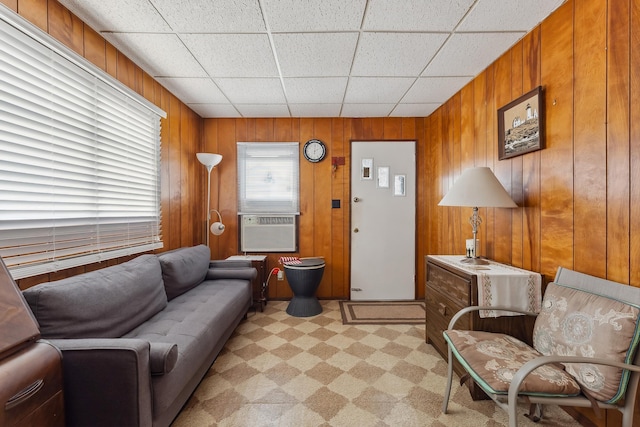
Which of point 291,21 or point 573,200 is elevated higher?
point 291,21

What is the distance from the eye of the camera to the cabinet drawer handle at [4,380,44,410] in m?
0.90

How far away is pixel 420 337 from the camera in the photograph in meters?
2.68

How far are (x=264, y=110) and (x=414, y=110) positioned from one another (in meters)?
1.87

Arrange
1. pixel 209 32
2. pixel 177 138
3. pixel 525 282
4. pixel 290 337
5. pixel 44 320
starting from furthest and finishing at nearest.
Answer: pixel 177 138 < pixel 290 337 < pixel 209 32 < pixel 525 282 < pixel 44 320

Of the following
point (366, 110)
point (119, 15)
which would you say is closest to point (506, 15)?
point (366, 110)

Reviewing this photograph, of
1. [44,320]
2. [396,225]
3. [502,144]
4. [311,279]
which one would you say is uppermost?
[502,144]

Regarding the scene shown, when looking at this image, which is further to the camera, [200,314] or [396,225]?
[396,225]

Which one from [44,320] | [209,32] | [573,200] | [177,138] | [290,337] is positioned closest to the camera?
[44,320]

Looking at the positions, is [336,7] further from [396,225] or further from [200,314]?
[396,225]

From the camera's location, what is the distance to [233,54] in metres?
2.23

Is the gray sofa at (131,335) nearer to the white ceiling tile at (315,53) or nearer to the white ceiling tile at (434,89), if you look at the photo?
the white ceiling tile at (315,53)

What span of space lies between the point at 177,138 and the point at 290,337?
96.1 inches

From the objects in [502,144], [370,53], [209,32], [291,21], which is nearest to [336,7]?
[291,21]

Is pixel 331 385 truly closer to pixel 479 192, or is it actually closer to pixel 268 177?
pixel 479 192
